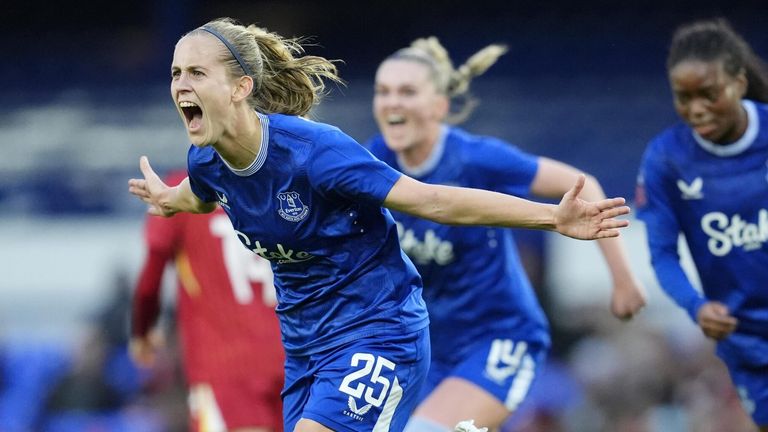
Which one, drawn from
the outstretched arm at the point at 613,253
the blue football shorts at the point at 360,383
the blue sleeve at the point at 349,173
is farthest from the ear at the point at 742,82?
the blue sleeve at the point at 349,173

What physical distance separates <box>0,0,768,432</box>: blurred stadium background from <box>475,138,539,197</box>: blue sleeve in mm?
3610

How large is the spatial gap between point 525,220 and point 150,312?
3.00 metres

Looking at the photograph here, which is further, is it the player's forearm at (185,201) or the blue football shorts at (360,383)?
the player's forearm at (185,201)

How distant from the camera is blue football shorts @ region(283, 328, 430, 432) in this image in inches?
168

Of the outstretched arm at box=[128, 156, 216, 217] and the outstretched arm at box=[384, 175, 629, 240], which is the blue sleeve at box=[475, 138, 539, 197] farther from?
the outstretched arm at box=[384, 175, 629, 240]

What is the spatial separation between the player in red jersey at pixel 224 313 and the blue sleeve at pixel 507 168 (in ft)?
3.76

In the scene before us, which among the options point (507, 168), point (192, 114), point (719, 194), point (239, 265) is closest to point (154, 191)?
point (192, 114)

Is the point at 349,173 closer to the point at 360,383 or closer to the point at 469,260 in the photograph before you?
the point at 360,383

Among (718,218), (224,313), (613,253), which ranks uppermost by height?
(718,218)

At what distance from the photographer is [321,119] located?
11047mm

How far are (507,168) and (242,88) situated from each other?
1.79 meters

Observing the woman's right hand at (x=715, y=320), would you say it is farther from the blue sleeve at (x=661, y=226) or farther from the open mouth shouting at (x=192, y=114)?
the open mouth shouting at (x=192, y=114)

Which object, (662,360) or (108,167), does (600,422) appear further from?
(108,167)

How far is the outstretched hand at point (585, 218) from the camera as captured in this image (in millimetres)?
3969
